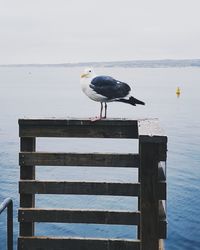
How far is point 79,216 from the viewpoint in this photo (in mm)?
5828

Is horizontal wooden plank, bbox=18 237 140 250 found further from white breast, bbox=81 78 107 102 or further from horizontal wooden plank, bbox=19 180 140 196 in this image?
white breast, bbox=81 78 107 102

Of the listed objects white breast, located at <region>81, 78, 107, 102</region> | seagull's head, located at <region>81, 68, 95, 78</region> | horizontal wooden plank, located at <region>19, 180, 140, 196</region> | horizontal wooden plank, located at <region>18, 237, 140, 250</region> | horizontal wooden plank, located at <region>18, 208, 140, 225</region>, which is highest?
seagull's head, located at <region>81, 68, 95, 78</region>

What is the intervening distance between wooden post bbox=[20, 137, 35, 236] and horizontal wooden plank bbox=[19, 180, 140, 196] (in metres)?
0.12

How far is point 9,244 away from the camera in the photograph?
4410 millimetres

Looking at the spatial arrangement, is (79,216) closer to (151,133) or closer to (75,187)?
(75,187)

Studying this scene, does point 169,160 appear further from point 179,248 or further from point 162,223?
point 162,223

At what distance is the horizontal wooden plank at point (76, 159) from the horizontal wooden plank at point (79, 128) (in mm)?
278

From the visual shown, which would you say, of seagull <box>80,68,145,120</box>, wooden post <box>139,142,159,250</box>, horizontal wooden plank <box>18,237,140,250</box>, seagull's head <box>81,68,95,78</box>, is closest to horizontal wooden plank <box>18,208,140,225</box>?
horizontal wooden plank <box>18,237,140,250</box>

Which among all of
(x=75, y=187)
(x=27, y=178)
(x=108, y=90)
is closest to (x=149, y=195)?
(x=75, y=187)

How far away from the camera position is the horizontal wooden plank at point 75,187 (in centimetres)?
571

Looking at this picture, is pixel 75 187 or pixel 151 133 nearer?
pixel 151 133

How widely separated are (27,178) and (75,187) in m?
0.60

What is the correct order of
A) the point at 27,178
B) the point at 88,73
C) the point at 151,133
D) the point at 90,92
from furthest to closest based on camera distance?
the point at 88,73 < the point at 90,92 < the point at 27,178 < the point at 151,133

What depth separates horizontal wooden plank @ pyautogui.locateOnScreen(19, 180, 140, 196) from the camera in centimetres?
571
